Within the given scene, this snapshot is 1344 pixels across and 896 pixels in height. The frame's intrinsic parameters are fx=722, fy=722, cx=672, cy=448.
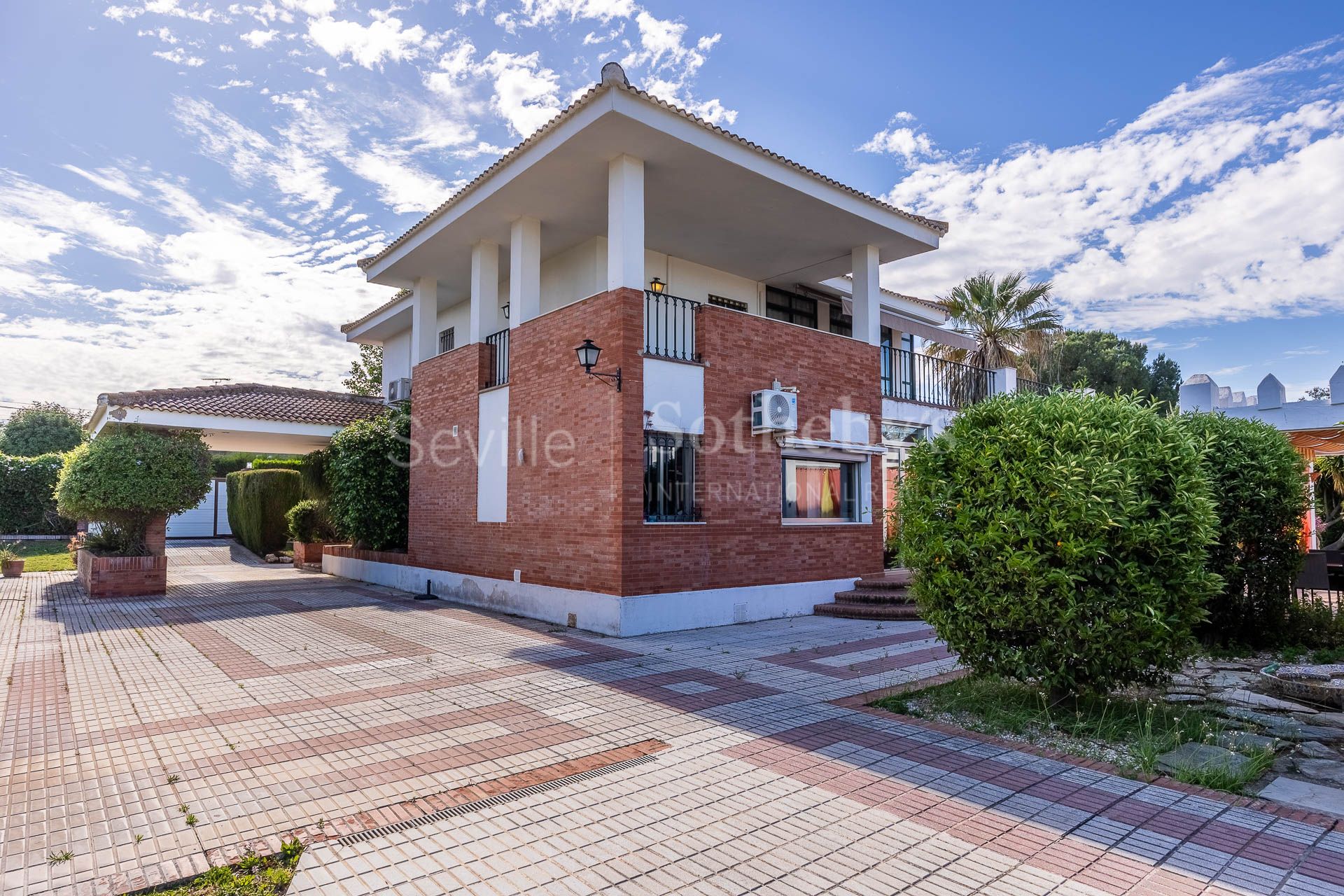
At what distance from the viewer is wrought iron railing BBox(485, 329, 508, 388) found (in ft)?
47.9

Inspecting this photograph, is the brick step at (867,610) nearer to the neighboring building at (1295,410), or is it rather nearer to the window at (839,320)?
the window at (839,320)

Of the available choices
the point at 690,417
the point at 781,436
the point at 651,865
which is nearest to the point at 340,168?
the point at 690,417

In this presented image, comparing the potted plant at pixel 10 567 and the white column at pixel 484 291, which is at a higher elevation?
the white column at pixel 484 291

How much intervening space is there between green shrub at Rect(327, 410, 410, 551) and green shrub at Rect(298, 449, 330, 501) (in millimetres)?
3880

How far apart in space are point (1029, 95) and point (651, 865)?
1427cm

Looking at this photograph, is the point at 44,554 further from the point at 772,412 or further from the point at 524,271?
the point at 772,412

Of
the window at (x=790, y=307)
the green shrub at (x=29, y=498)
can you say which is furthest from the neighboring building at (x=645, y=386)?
the green shrub at (x=29, y=498)

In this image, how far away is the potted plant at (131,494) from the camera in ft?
51.4

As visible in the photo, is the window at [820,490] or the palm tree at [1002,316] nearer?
the window at [820,490]

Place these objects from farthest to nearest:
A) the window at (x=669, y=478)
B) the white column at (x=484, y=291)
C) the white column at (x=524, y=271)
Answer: the white column at (x=484, y=291) → the white column at (x=524, y=271) → the window at (x=669, y=478)

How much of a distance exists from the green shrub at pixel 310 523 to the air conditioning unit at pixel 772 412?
16251 mm

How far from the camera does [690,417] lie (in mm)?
12203

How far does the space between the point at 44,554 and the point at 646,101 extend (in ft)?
93.1

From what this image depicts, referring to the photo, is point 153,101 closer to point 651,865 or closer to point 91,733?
point 91,733
